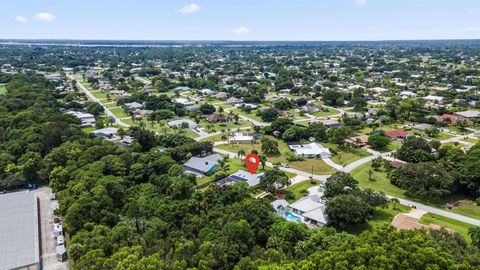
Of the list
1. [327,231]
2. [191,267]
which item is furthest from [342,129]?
[191,267]

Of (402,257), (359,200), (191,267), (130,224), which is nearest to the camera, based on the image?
Result: (402,257)

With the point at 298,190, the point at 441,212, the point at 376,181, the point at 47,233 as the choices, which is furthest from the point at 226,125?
the point at 441,212

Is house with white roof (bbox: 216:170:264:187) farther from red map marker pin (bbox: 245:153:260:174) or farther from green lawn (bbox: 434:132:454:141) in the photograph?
green lawn (bbox: 434:132:454:141)

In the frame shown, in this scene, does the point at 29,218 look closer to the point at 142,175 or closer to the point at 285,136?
the point at 142,175

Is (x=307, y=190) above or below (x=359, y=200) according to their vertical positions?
below

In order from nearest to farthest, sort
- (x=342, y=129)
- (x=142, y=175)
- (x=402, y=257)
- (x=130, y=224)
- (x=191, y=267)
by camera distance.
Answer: (x=402, y=257) → (x=191, y=267) → (x=130, y=224) → (x=142, y=175) → (x=342, y=129)

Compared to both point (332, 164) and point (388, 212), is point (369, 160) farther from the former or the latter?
point (388, 212)
